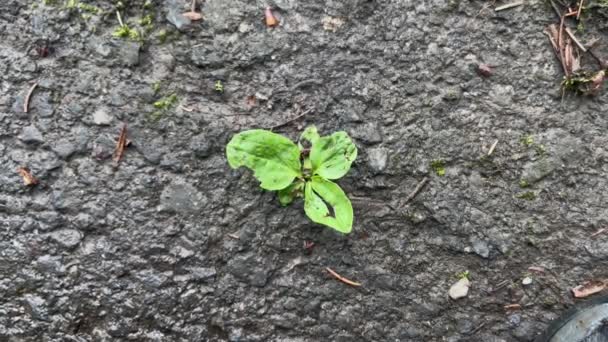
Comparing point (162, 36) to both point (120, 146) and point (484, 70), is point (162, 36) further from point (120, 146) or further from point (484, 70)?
point (484, 70)

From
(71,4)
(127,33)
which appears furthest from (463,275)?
(71,4)

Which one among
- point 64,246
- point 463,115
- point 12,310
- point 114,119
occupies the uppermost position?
point 463,115

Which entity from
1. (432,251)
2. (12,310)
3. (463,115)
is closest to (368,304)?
(432,251)

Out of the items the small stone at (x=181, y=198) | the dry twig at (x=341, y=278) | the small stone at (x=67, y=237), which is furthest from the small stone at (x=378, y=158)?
the small stone at (x=67, y=237)

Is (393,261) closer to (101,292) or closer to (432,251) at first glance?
(432,251)

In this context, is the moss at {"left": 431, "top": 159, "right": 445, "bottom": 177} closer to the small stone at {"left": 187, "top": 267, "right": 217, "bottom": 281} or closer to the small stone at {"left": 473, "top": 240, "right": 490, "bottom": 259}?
the small stone at {"left": 473, "top": 240, "right": 490, "bottom": 259}

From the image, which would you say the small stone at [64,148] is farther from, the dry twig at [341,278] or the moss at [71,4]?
the dry twig at [341,278]
